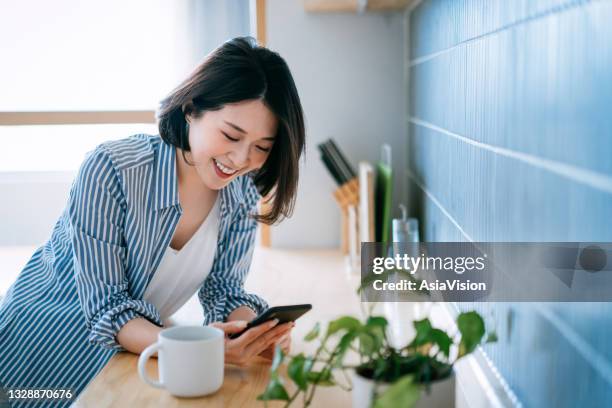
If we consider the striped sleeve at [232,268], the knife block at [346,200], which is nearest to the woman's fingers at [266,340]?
the striped sleeve at [232,268]

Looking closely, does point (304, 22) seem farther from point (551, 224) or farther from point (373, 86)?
point (551, 224)

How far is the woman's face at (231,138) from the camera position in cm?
124

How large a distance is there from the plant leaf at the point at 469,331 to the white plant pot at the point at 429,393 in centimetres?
3

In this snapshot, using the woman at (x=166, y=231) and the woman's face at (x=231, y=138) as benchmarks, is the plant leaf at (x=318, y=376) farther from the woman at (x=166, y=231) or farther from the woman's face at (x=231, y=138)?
the woman's face at (x=231, y=138)

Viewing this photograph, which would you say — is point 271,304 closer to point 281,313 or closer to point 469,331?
point 281,313

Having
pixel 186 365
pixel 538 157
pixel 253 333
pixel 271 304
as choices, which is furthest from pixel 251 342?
pixel 271 304

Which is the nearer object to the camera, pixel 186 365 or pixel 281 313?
pixel 186 365

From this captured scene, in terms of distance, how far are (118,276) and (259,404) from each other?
37cm

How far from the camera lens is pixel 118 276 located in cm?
122

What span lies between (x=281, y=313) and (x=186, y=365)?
0.58 ft

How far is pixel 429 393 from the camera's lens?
0.73 metres

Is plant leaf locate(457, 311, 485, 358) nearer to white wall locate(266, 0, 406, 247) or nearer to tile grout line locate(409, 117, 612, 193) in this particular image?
tile grout line locate(409, 117, 612, 193)

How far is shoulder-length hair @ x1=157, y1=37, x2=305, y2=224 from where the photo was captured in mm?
1247

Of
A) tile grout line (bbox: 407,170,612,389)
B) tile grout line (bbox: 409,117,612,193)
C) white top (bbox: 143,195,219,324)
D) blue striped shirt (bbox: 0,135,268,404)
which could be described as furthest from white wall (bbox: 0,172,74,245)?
tile grout line (bbox: 407,170,612,389)
